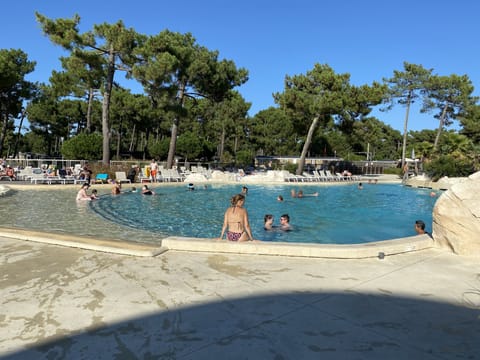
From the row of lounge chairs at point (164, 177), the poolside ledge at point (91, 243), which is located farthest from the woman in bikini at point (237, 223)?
the row of lounge chairs at point (164, 177)

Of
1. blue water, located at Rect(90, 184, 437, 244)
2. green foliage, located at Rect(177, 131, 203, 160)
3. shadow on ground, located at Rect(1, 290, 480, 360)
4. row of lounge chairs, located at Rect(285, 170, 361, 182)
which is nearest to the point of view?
shadow on ground, located at Rect(1, 290, 480, 360)

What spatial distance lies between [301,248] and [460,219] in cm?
235

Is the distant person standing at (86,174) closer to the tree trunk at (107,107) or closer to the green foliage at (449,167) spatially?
the tree trunk at (107,107)

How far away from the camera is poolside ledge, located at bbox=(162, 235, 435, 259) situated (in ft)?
16.3

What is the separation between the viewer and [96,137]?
2903cm

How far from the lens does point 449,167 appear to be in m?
22.8

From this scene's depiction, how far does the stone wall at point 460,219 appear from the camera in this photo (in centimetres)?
507

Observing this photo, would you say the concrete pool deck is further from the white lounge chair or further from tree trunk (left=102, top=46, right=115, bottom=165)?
tree trunk (left=102, top=46, right=115, bottom=165)

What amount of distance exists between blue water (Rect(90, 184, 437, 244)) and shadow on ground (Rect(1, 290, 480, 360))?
5.20m

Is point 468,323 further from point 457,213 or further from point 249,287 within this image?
point 457,213

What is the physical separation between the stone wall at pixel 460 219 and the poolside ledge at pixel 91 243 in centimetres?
414

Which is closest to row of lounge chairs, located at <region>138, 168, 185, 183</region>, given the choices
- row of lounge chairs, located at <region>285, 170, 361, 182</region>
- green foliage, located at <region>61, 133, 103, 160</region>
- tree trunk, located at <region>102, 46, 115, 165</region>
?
tree trunk, located at <region>102, 46, 115, 165</region>

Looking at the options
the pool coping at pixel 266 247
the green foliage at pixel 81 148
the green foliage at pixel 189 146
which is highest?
the green foliage at pixel 189 146

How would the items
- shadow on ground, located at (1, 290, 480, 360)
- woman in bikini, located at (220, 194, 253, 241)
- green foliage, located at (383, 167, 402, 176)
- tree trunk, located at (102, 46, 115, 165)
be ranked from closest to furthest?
shadow on ground, located at (1, 290, 480, 360)
woman in bikini, located at (220, 194, 253, 241)
tree trunk, located at (102, 46, 115, 165)
green foliage, located at (383, 167, 402, 176)
